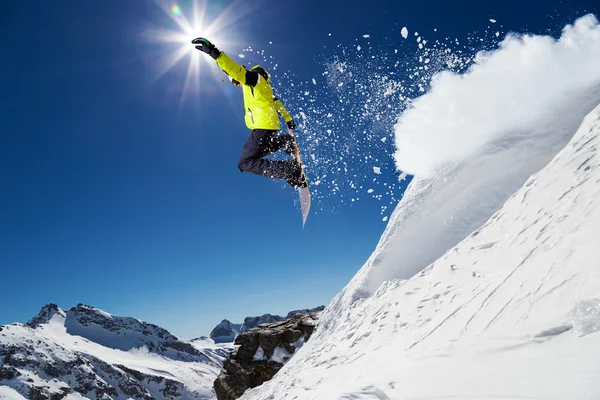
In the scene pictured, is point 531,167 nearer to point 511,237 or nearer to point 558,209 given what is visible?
point 511,237

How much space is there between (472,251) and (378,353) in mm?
3367

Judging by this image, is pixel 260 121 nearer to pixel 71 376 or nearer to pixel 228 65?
pixel 228 65

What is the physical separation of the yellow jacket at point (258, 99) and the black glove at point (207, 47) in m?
0.56

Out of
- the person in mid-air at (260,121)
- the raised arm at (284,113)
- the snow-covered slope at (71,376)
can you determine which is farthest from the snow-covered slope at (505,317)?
the snow-covered slope at (71,376)

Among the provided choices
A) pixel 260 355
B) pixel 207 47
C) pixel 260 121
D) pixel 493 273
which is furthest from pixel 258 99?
pixel 260 355

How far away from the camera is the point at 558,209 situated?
5.98 metres

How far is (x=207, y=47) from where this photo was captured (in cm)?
812

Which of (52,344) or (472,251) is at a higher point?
(52,344)

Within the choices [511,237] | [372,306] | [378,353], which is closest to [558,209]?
[511,237]

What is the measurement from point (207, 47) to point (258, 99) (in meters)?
1.61

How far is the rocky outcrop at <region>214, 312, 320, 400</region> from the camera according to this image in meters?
29.5

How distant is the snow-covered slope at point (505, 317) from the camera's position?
3.23 metres

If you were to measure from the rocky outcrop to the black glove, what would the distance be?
24156mm

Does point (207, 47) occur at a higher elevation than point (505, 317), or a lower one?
higher
